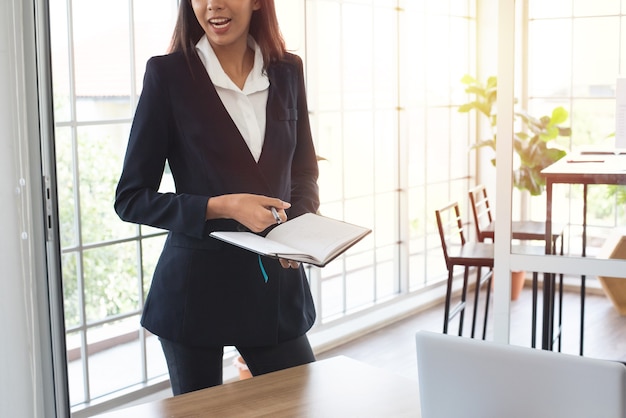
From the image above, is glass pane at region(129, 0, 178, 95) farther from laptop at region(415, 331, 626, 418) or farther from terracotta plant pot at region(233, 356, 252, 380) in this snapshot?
laptop at region(415, 331, 626, 418)

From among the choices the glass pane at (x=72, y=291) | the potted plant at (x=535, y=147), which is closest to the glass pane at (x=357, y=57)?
the potted plant at (x=535, y=147)

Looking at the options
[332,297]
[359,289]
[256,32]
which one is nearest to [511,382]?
[256,32]

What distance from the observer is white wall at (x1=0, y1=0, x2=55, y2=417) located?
88.9 inches

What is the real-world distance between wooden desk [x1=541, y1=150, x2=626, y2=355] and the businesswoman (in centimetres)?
164

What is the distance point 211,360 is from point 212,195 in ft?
1.32

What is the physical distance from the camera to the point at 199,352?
2043 millimetres

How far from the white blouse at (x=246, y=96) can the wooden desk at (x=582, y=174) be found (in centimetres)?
169

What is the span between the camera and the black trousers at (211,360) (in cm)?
203

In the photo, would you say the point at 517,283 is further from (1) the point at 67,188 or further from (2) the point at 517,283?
(1) the point at 67,188

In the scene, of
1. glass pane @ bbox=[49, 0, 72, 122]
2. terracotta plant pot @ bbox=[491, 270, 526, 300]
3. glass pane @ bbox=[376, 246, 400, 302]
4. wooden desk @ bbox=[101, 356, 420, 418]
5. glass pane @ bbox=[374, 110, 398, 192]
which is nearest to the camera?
wooden desk @ bbox=[101, 356, 420, 418]

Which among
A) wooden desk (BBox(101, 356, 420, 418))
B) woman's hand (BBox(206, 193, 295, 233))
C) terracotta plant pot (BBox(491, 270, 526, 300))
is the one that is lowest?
terracotta plant pot (BBox(491, 270, 526, 300))

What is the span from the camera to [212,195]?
81.2 inches

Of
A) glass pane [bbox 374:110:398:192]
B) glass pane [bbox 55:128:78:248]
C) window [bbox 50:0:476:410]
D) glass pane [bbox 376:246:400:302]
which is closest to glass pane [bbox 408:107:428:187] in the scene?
window [bbox 50:0:476:410]

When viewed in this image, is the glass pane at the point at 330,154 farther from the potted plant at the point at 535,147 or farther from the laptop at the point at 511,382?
the laptop at the point at 511,382
